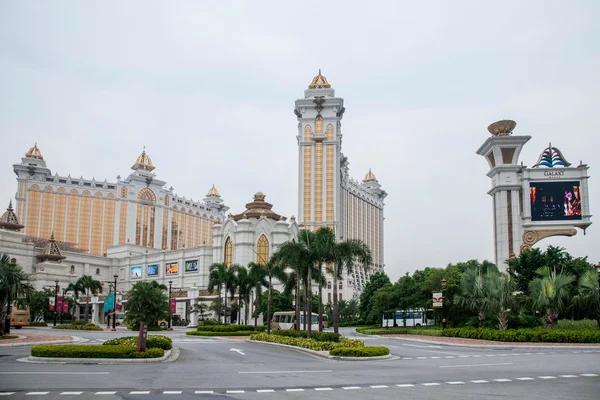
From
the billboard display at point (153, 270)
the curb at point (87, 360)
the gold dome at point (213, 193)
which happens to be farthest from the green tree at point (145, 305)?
the gold dome at point (213, 193)

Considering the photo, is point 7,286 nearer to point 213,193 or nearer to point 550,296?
point 550,296

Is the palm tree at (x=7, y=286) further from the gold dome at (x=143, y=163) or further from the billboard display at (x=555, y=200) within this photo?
the gold dome at (x=143, y=163)

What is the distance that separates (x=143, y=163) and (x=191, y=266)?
51.4 m

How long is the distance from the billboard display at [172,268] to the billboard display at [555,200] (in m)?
59.1

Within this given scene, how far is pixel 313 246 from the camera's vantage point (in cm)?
3934

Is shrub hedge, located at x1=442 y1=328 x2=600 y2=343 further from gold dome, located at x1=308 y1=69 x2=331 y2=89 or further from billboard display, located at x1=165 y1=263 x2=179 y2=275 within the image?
gold dome, located at x1=308 y1=69 x2=331 y2=89

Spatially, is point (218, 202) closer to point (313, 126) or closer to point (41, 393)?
point (313, 126)

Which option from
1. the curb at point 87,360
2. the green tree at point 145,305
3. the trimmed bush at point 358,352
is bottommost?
the curb at point 87,360

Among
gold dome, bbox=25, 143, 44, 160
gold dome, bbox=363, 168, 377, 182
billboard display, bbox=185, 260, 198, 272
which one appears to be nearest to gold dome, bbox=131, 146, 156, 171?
gold dome, bbox=25, 143, 44, 160

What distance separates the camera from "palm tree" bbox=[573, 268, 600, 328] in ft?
133

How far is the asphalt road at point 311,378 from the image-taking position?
50.4ft

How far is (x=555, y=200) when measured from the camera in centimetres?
6925

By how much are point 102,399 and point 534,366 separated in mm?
16335

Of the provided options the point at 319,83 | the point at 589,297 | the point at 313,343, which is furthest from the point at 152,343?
the point at 319,83
